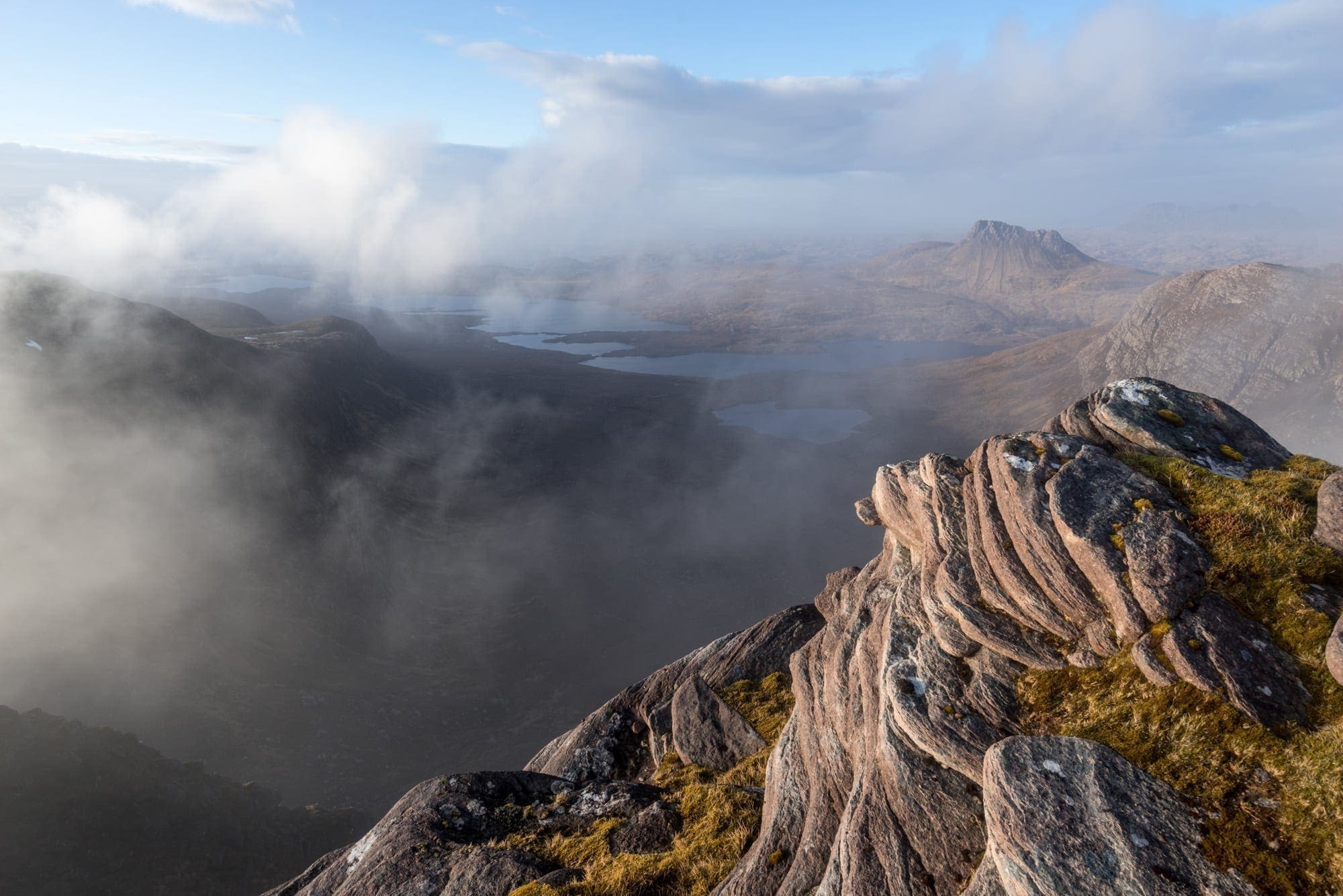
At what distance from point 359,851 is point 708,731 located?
13664 mm

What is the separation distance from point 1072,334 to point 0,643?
807 feet

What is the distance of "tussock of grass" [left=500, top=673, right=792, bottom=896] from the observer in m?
15.7

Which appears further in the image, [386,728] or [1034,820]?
[386,728]

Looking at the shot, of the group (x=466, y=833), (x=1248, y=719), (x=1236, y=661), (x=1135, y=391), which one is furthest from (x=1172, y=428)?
(x=466, y=833)

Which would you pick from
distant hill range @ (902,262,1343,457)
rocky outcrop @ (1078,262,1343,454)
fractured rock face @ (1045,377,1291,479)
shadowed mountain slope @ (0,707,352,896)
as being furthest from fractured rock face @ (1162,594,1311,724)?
distant hill range @ (902,262,1343,457)

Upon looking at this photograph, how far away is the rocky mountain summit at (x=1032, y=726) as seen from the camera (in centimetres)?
1102

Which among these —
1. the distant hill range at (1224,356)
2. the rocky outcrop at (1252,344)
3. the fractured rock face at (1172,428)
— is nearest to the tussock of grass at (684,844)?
the fractured rock face at (1172,428)

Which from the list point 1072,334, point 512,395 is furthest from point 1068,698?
point 1072,334

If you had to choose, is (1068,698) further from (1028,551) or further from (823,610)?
(823,610)

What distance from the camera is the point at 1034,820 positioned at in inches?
447

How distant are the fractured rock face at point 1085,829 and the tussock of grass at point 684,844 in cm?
766

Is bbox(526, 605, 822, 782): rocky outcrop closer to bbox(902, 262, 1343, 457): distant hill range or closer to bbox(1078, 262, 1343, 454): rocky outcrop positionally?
bbox(1078, 262, 1343, 454): rocky outcrop

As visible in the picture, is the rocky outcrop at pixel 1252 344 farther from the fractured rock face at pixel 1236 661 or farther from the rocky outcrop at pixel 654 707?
the fractured rock face at pixel 1236 661

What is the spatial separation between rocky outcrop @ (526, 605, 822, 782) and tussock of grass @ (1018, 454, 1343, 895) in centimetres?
1615
